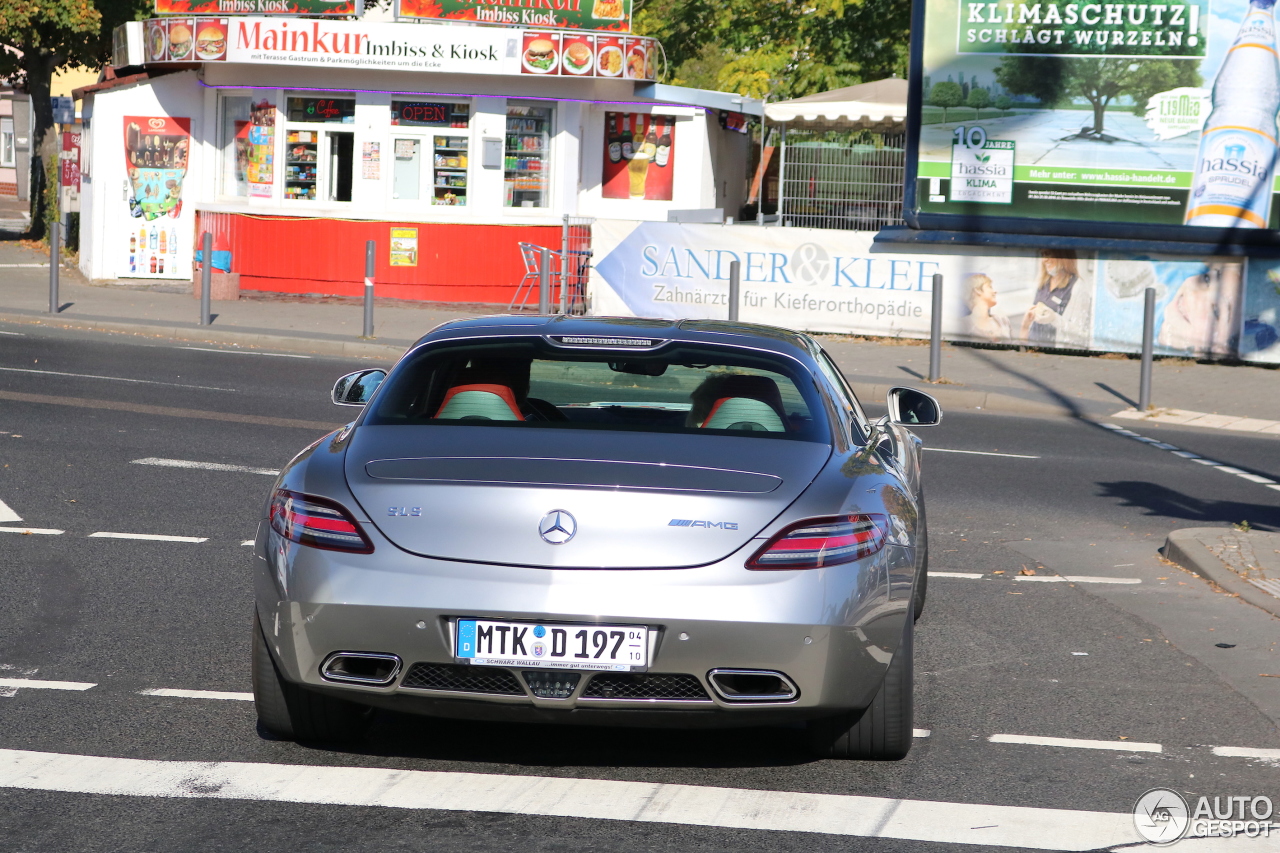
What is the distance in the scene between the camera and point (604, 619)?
162 inches

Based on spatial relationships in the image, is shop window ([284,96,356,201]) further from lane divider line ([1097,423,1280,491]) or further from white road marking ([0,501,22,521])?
white road marking ([0,501,22,521])

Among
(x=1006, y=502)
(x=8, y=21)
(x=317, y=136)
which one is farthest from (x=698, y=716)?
(x=8, y=21)

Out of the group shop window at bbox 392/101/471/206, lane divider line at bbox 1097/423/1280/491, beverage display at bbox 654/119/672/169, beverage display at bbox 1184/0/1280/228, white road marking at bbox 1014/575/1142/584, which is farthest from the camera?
beverage display at bbox 654/119/672/169

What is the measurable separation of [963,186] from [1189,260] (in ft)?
9.56

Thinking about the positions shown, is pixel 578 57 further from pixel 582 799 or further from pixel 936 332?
pixel 582 799

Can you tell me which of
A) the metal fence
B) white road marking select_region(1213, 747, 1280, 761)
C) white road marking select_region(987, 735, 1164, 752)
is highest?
the metal fence

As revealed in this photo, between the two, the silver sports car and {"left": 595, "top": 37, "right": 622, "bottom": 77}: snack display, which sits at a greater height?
{"left": 595, "top": 37, "right": 622, "bottom": 77}: snack display

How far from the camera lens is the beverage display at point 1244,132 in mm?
18984

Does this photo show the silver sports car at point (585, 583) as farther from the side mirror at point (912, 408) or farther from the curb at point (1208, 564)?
the curb at point (1208, 564)

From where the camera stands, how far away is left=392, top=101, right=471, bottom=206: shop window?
24.0m

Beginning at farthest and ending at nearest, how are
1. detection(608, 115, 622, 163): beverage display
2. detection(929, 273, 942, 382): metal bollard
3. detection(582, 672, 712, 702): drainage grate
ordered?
detection(608, 115, 622, 163): beverage display, detection(929, 273, 942, 382): metal bollard, detection(582, 672, 712, 702): drainage grate

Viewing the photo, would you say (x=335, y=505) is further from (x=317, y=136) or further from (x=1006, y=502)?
(x=317, y=136)

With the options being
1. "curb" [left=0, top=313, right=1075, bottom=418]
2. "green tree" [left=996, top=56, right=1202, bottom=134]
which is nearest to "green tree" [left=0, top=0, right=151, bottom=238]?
"curb" [left=0, top=313, right=1075, bottom=418]

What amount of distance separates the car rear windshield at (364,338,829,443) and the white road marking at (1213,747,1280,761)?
1594 millimetres
